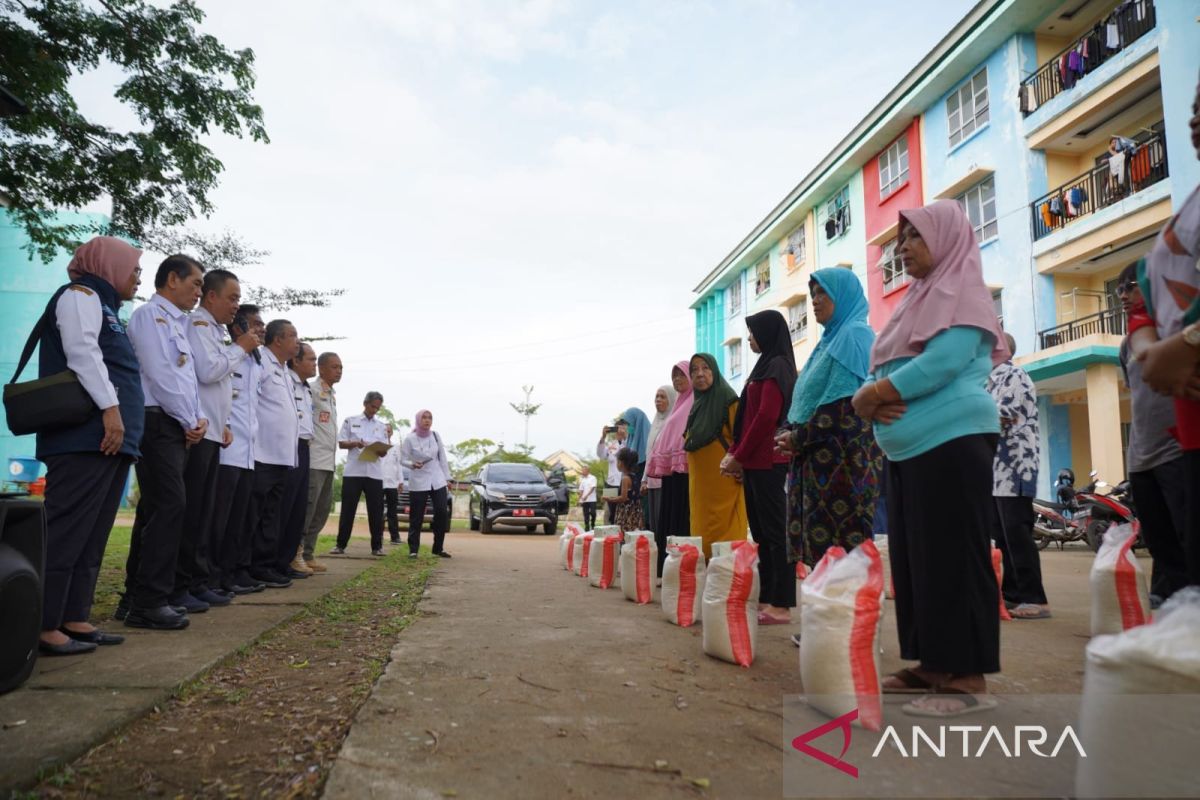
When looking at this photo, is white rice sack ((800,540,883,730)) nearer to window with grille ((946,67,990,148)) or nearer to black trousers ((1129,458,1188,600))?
black trousers ((1129,458,1188,600))

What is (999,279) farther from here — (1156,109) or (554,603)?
(554,603)

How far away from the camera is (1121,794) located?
1359mm

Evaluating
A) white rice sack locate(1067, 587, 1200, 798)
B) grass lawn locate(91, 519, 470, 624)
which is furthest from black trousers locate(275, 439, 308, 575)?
white rice sack locate(1067, 587, 1200, 798)

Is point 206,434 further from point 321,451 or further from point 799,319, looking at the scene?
point 799,319

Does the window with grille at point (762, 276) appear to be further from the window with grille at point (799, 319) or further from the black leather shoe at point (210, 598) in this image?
the black leather shoe at point (210, 598)

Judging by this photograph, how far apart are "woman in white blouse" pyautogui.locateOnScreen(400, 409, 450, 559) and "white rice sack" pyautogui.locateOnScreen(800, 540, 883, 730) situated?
21.6 ft

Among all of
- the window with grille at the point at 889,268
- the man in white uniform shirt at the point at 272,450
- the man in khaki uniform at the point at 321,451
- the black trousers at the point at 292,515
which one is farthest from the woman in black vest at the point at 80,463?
the window with grille at the point at 889,268

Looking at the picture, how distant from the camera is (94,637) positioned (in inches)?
124

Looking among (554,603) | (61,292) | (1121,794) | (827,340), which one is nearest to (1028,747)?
(1121,794)

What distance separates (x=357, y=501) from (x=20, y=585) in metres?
5.92

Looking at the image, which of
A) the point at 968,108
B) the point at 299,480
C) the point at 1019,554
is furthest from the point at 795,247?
the point at 299,480

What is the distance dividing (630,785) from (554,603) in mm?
3183

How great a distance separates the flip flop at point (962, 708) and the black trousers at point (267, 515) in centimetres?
453

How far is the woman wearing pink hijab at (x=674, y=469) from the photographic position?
5.46m
